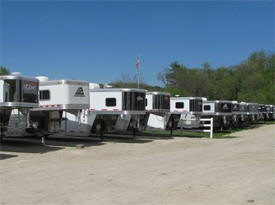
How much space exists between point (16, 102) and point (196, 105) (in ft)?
46.8

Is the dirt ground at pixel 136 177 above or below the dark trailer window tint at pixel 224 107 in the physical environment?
below

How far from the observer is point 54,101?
15.8 meters

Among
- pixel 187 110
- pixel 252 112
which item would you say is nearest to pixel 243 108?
pixel 252 112

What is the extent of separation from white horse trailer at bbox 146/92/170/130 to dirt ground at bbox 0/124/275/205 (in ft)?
26.1

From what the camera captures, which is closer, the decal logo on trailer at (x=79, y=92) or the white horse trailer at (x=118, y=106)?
the decal logo on trailer at (x=79, y=92)

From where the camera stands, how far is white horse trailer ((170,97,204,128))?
992 inches

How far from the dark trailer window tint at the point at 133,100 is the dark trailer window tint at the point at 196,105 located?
7.39 meters

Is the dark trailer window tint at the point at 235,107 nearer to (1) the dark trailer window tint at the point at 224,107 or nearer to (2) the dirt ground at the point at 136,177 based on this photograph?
(1) the dark trailer window tint at the point at 224,107

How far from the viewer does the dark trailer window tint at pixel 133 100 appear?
1783cm

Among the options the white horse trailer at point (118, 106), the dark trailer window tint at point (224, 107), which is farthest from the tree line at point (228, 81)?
the white horse trailer at point (118, 106)

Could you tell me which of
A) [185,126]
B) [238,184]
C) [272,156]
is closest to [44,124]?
[272,156]

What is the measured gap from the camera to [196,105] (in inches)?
1000

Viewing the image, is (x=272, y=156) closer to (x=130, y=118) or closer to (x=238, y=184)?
(x=238, y=184)

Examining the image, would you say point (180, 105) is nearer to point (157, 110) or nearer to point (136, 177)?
point (157, 110)
